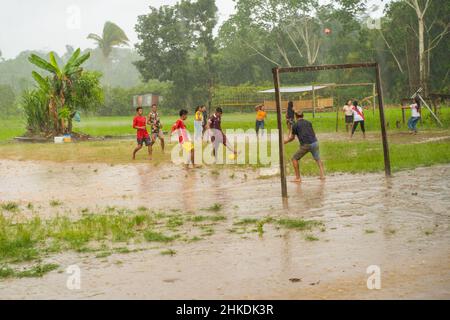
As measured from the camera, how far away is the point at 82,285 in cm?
686

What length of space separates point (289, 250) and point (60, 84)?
26.1 m

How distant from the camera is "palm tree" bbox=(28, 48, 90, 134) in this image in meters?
32.0

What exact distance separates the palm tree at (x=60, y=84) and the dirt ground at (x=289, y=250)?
18.4m

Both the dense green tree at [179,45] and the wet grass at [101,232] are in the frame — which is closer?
the wet grass at [101,232]

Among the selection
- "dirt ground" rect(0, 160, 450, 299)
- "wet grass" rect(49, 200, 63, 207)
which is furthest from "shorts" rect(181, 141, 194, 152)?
"wet grass" rect(49, 200, 63, 207)

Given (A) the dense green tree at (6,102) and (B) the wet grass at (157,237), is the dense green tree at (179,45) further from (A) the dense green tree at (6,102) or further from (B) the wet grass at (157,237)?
(B) the wet grass at (157,237)

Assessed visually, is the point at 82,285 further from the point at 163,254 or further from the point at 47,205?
the point at 47,205

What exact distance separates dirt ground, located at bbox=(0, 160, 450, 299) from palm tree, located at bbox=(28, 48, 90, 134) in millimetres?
18440

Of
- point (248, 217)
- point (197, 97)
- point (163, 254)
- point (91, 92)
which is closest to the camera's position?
point (163, 254)

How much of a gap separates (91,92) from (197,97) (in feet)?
89.9

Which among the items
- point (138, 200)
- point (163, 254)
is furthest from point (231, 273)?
point (138, 200)

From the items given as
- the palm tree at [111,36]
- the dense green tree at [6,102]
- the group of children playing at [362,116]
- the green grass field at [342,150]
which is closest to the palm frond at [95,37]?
the palm tree at [111,36]

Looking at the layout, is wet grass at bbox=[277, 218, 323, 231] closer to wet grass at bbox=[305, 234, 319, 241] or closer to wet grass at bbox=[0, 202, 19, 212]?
wet grass at bbox=[305, 234, 319, 241]

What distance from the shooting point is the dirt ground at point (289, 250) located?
648 cm
